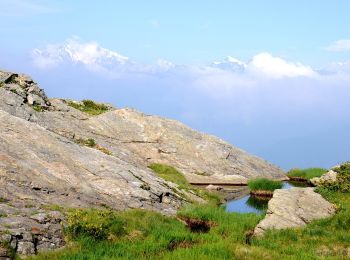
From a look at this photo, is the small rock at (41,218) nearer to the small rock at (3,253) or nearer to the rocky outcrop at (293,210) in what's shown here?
the small rock at (3,253)

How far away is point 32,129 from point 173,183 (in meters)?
11.4

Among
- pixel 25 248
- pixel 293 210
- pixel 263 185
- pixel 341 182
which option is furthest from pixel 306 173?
pixel 25 248

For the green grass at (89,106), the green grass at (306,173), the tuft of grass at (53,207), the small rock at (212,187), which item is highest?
the green grass at (89,106)

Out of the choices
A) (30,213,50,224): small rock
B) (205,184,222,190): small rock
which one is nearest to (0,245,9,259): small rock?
(30,213,50,224): small rock

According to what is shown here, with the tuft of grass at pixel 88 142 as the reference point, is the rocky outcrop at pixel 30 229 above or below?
below

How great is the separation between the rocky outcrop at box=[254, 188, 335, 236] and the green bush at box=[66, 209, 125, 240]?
7621 millimetres

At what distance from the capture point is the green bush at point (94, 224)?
20656 millimetres

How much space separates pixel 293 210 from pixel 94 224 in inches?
528

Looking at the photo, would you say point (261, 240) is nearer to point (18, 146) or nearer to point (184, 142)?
point (18, 146)

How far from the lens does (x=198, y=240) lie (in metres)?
22.2

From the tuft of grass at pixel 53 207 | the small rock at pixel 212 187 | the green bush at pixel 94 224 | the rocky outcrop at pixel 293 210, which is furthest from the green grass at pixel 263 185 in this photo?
the tuft of grass at pixel 53 207

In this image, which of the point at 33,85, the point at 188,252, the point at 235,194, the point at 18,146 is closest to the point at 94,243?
the point at 188,252

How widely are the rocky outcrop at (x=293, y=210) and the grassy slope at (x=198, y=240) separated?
0.85 metres

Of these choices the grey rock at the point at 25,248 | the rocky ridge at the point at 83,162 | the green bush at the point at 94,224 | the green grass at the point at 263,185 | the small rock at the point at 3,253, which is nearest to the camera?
the small rock at the point at 3,253
